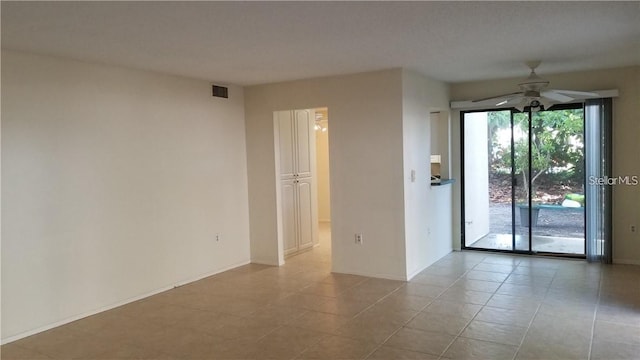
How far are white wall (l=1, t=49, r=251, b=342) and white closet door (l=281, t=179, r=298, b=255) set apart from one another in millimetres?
816

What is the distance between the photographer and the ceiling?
312 cm

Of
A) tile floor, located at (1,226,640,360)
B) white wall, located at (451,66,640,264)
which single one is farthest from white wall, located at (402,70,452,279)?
white wall, located at (451,66,640,264)

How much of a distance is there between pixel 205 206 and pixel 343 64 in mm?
2357

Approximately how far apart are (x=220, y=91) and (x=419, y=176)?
263cm

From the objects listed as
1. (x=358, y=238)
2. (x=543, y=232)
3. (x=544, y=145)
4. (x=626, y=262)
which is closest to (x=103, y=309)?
(x=358, y=238)

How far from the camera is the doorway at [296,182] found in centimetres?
667

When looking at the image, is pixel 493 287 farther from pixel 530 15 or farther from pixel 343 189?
pixel 530 15

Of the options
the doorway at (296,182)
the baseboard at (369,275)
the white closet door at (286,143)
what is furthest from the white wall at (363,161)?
the doorway at (296,182)

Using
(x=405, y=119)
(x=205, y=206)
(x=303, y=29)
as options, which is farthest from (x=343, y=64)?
(x=205, y=206)

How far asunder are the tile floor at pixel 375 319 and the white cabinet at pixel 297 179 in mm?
1206

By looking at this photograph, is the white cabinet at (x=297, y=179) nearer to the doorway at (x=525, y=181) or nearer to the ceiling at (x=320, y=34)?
the ceiling at (x=320, y=34)

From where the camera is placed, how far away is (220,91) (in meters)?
6.12

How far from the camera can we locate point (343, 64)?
5.04 meters

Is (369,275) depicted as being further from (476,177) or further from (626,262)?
(626,262)
